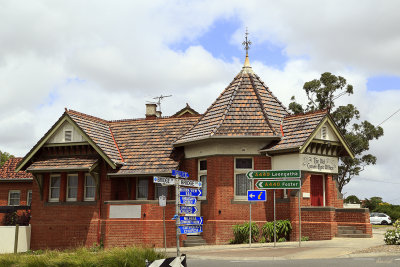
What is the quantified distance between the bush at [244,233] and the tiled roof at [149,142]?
4.57 metres

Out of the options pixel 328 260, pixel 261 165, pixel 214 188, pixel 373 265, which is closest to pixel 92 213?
pixel 214 188

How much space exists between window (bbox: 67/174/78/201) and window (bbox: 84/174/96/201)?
0.60 metres

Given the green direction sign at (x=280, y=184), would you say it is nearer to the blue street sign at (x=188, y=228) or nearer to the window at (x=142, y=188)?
the blue street sign at (x=188, y=228)

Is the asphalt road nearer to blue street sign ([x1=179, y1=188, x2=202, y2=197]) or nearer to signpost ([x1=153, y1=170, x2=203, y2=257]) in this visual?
signpost ([x1=153, y1=170, x2=203, y2=257])

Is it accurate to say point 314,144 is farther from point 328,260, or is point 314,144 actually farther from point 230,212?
point 328,260

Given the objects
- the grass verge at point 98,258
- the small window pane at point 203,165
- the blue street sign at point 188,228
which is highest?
the small window pane at point 203,165

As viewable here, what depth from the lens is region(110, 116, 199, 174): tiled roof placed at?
994 inches

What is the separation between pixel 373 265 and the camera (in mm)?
12992

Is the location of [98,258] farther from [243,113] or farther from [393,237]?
[243,113]

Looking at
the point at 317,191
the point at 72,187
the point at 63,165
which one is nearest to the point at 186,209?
the point at 317,191

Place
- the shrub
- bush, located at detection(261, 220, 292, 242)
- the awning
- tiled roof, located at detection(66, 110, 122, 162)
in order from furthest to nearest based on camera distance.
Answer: tiled roof, located at detection(66, 110, 122, 162)
the awning
bush, located at detection(261, 220, 292, 242)
the shrub

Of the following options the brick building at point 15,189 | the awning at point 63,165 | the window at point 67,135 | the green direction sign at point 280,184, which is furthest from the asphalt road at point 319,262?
the brick building at point 15,189

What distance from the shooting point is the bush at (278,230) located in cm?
2227

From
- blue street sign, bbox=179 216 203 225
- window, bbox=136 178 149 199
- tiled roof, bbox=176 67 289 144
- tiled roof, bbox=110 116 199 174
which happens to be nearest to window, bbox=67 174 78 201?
tiled roof, bbox=110 116 199 174
